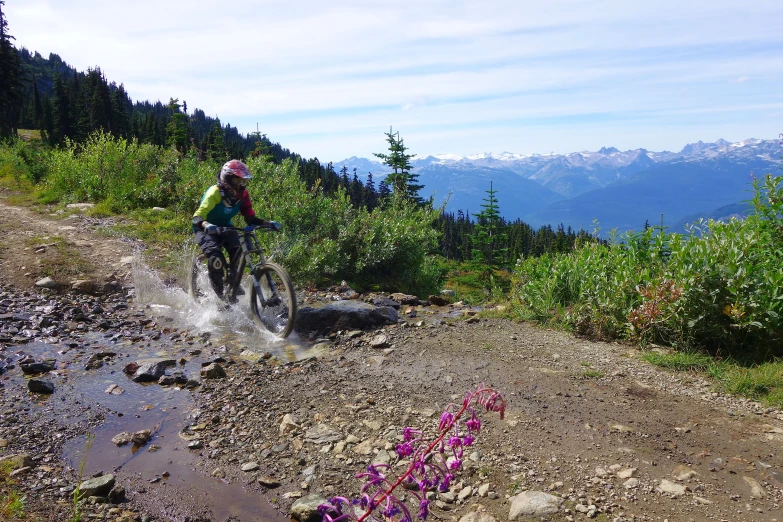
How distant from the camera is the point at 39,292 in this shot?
9.90m

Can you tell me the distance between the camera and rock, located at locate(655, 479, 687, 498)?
379 cm

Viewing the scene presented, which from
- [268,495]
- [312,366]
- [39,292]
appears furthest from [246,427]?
[39,292]

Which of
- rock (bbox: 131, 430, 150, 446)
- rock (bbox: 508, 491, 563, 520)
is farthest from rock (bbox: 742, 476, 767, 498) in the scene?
rock (bbox: 131, 430, 150, 446)

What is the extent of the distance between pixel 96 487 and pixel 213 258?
18.4 ft

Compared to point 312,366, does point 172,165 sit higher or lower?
higher

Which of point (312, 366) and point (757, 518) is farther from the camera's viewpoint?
point (312, 366)

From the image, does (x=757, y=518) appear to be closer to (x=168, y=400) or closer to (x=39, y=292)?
(x=168, y=400)

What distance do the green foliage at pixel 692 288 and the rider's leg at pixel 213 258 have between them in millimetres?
5770

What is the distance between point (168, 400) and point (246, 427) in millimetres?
1325

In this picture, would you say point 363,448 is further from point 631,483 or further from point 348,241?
point 348,241

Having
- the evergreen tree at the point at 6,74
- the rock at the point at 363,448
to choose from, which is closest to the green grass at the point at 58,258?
the rock at the point at 363,448

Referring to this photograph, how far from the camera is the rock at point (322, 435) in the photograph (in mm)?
4816

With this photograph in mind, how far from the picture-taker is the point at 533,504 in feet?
12.1

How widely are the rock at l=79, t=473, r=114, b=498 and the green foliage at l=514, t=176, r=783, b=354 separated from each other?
6.50 m
